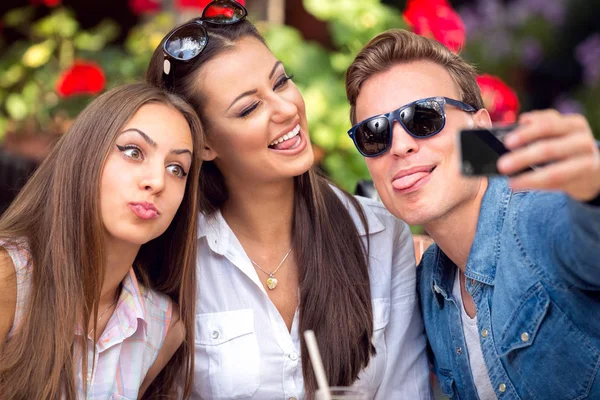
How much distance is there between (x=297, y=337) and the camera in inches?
103

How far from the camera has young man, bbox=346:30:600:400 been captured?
2098mm

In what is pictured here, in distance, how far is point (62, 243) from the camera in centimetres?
222

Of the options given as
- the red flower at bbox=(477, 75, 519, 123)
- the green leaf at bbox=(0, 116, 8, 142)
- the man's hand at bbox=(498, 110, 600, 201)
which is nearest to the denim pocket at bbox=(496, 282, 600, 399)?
the man's hand at bbox=(498, 110, 600, 201)

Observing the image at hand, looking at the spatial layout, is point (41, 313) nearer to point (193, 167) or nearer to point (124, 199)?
point (124, 199)

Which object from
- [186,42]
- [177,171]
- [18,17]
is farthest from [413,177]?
[18,17]

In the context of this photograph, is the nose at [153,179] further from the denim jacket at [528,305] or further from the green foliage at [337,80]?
the green foliage at [337,80]

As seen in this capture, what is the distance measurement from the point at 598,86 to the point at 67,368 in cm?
447

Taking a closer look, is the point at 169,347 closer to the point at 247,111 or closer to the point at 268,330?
the point at 268,330

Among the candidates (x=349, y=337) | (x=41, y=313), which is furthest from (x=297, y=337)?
(x=41, y=313)

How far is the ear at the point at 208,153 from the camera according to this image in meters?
2.72

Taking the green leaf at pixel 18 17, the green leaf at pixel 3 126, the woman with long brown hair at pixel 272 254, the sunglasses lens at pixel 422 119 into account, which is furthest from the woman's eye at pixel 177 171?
the green leaf at pixel 18 17

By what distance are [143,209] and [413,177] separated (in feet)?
2.71

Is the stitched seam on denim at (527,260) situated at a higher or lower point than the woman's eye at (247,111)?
lower

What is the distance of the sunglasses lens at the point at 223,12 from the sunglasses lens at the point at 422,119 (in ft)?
2.58
